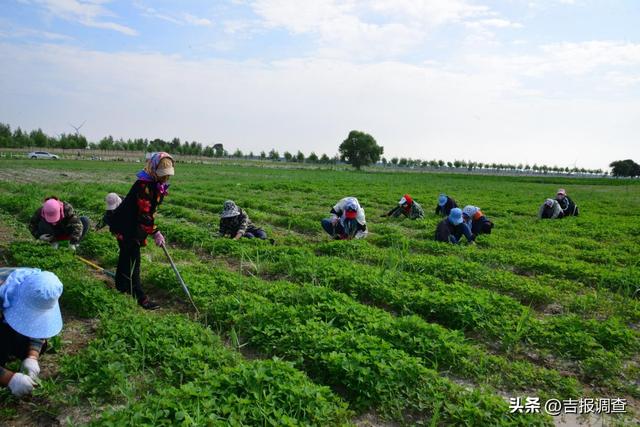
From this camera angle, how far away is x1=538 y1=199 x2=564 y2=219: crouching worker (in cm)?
1434

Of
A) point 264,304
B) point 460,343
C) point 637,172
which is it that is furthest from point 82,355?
point 637,172

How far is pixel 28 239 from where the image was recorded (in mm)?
8375

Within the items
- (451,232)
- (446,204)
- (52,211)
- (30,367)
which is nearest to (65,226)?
(52,211)

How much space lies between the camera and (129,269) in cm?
545

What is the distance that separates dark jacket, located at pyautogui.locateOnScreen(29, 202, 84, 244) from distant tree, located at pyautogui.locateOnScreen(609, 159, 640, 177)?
124416 mm

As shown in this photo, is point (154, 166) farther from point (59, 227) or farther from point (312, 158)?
point (312, 158)

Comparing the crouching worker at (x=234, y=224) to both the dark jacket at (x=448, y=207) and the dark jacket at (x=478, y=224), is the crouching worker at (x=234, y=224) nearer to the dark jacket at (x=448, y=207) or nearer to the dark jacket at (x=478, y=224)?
the dark jacket at (x=478, y=224)

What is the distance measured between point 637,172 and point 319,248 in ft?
398

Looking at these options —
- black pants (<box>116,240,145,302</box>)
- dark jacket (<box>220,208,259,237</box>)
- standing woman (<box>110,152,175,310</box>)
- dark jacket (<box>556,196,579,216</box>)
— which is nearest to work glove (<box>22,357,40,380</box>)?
standing woman (<box>110,152,175,310</box>)

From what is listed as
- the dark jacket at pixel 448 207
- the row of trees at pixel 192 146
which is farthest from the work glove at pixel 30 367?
the row of trees at pixel 192 146

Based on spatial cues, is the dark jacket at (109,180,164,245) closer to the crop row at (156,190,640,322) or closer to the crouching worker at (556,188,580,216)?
the crop row at (156,190,640,322)

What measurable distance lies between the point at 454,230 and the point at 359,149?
7470 cm

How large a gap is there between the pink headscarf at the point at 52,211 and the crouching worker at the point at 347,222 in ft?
18.1

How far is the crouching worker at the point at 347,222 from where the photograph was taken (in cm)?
952
